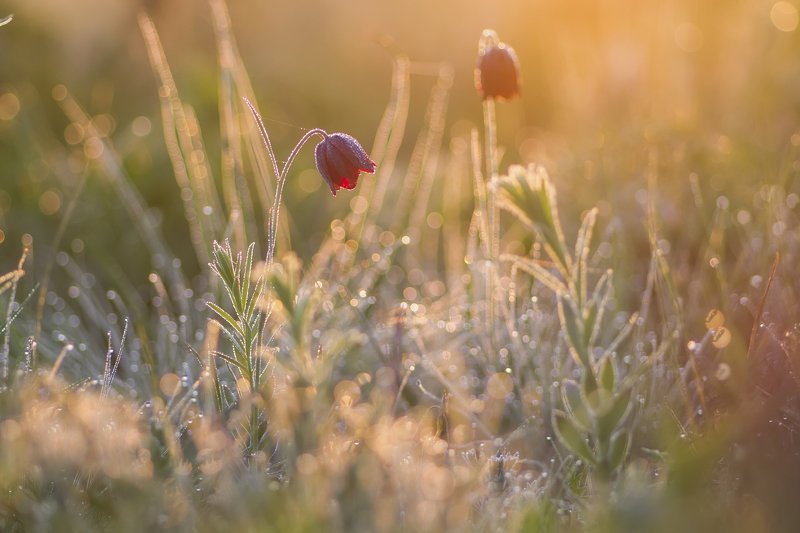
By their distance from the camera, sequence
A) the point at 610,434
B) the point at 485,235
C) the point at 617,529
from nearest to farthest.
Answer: the point at 617,529 → the point at 610,434 → the point at 485,235

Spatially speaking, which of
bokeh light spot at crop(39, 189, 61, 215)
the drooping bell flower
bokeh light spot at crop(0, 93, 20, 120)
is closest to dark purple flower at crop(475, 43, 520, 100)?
the drooping bell flower

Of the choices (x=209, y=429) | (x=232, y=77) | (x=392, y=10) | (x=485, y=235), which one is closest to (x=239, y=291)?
(x=209, y=429)

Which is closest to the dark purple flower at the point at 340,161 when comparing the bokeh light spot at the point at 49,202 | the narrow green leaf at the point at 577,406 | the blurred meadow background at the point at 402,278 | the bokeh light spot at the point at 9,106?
the blurred meadow background at the point at 402,278

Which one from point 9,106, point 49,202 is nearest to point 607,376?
point 49,202

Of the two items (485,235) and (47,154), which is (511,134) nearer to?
(47,154)

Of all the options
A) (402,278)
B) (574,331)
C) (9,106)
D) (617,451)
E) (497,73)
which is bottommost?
(402,278)

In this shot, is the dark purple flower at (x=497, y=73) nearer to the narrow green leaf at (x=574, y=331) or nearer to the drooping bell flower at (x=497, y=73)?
the drooping bell flower at (x=497, y=73)

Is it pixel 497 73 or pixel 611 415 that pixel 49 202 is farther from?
pixel 611 415
